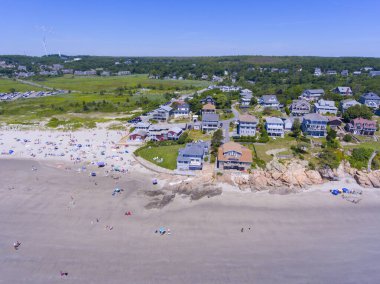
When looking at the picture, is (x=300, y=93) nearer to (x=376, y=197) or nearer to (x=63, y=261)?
(x=376, y=197)

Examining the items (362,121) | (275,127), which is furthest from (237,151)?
(362,121)

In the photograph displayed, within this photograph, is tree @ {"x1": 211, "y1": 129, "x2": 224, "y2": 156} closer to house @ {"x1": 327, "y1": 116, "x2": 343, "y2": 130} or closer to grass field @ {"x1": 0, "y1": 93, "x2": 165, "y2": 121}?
house @ {"x1": 327, "y1": 116, "x2": 343, "y2": 130}

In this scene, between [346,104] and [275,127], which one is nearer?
[275,127]

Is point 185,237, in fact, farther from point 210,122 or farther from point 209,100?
point 209,100

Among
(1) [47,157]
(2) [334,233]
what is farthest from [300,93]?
(1) [47,157]

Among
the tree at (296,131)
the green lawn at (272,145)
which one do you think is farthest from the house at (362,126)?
the green lawn at (272,145)

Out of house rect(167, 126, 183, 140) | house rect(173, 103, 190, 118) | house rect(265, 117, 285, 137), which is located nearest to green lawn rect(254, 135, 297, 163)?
house rect(265, 117, 285, 137)
